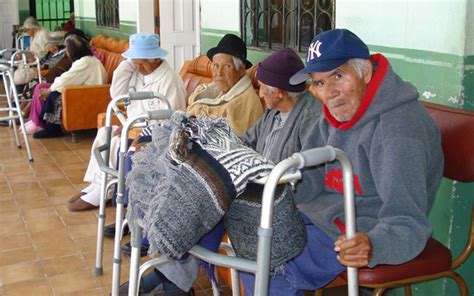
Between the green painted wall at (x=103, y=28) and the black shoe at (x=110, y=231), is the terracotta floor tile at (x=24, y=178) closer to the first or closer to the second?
the black shoe at (x=110, y=231)

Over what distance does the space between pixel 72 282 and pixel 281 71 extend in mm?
1562

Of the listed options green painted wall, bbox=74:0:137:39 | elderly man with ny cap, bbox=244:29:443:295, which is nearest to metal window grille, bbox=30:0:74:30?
green painted wall, bbox=74:0:137:39

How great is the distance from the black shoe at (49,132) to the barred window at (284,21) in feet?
9.29

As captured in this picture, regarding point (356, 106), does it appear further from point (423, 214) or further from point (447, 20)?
point (447, 20)

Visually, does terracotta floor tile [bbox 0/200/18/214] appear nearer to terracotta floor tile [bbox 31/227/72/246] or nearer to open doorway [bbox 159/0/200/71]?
terracotta floor tile [bbox 31/227/72/246]

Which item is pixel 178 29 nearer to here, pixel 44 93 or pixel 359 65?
pixel 44 93

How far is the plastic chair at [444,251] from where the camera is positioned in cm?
190

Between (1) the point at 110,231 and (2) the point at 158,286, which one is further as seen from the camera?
(1) the point at 110,231

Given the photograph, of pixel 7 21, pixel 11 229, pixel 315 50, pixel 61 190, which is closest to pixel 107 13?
pixel 61 190

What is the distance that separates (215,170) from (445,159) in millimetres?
942

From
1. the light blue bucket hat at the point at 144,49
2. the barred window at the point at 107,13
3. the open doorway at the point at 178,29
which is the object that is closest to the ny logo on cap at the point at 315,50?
the light blue bucket hat at the point at 144,49

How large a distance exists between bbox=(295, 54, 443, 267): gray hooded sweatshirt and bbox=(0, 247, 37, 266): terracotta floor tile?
204cm

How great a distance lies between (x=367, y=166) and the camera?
192 cm

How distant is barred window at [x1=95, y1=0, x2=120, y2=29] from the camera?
8.19 m
